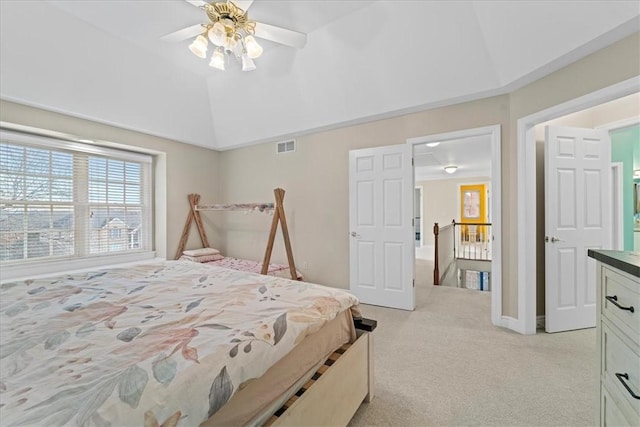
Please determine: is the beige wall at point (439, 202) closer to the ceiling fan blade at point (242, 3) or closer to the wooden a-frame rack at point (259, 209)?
the wooden a-frame rack at point (259, 209)

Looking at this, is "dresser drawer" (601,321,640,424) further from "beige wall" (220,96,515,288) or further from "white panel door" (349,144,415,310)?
"beige wall" (220,96,515,288)

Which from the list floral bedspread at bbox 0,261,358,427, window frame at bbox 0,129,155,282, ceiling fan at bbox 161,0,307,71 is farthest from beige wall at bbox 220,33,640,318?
floral bedspread at bbox 0,261,358,427

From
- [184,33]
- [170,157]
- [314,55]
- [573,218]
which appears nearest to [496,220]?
[573,218]

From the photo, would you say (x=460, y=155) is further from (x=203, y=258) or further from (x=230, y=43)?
(x=203, y=258)

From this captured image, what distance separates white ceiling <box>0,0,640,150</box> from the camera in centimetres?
213

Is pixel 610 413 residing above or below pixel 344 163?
below

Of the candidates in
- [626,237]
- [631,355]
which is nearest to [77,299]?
[631,355]

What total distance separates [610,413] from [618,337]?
351 mm

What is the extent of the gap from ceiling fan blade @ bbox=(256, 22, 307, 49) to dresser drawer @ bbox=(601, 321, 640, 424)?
2.69 metres

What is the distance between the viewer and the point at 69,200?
3.34m

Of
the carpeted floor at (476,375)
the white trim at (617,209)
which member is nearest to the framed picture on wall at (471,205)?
the white trim at (617,209)

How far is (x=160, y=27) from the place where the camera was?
8.72 feet

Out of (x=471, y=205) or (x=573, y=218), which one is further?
(x=471, y=205)

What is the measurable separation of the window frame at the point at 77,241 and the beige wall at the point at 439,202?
8090 millimetres
